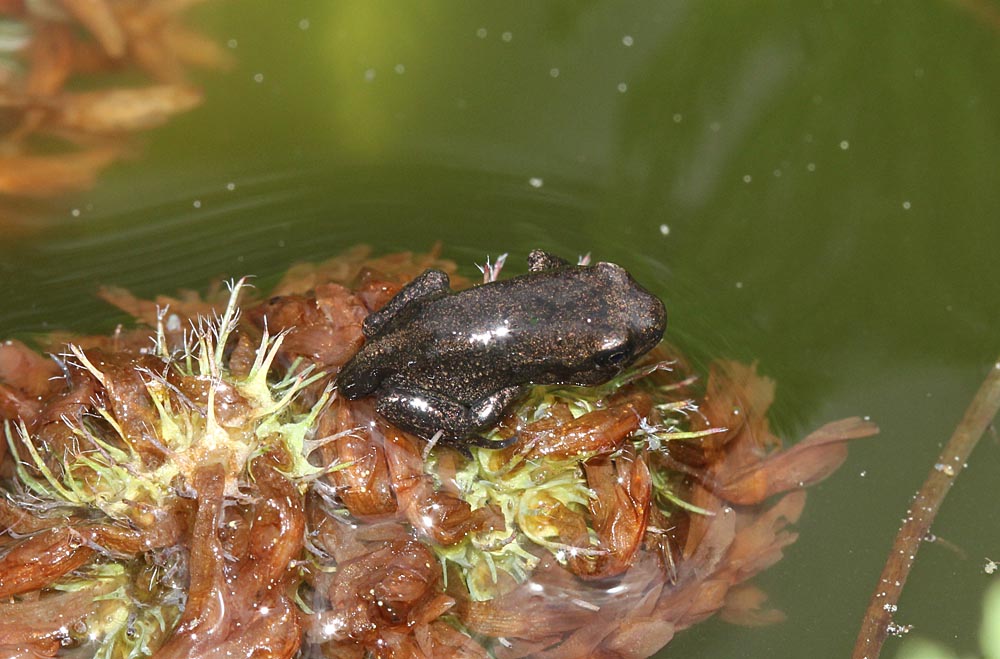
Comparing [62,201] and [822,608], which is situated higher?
[62,201]

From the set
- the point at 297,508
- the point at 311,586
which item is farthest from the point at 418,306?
the point at 311,586

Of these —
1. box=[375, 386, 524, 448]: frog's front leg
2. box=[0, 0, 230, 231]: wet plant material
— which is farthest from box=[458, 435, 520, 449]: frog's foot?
box=[0, 0, 230, 231]: wet plant material

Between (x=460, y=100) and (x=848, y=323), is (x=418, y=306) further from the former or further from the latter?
(x=848, y=323)

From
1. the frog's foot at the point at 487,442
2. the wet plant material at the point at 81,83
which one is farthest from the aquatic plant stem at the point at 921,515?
the wet plant material at the point at 81,83

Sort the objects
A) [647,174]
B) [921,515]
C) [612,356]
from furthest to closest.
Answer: [647,174] < [921,515] < [612,356]

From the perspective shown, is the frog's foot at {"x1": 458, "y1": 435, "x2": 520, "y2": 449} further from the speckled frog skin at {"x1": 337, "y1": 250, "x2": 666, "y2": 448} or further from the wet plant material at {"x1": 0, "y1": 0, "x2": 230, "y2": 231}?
the wet plant material at {"x1": 0, "y1": 0, "x2": 230, "y2": 231}

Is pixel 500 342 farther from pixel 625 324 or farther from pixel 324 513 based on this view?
pixel 324 513

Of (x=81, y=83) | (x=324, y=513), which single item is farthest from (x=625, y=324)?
(x=81, y=83)
